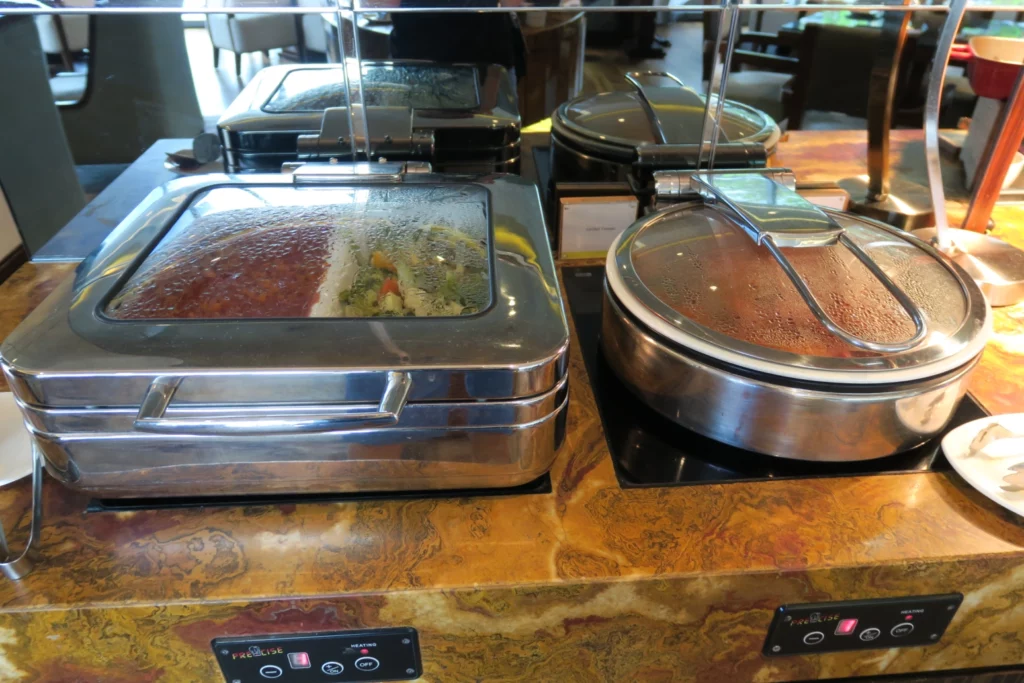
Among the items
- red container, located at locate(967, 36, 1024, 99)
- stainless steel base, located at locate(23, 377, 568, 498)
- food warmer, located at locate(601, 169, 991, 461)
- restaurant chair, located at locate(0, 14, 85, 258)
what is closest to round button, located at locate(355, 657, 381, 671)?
stainless steel base, located at locate(23, 377, 568, 498)

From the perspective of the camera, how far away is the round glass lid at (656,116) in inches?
49.9

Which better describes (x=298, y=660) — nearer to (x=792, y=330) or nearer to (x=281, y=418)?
(x=281, y=418)

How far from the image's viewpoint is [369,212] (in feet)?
3.10

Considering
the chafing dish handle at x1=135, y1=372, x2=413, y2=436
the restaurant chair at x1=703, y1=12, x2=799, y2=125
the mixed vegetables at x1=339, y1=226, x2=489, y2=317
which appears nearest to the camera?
the chafing dish handle at x1=135, y1=372, x2=413, y2=436

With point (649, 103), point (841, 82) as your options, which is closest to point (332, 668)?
point (649, 103)

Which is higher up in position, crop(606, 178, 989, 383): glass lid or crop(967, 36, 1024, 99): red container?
crop(967, 36, 1024, 99): red container

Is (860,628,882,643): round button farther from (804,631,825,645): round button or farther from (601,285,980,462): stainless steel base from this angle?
(601,285,980,462): stainless steel base

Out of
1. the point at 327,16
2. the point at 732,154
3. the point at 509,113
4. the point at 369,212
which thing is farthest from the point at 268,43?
the point at 732,154

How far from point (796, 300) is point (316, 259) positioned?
59 centimetres

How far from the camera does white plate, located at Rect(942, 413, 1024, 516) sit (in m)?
0.82

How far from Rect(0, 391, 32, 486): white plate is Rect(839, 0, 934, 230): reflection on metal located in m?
1.51

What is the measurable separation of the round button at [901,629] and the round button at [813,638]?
84mm

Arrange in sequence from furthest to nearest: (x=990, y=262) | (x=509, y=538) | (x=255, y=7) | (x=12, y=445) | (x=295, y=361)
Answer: (x=990, y=262)
(x=255, y=7)
(x=12, y=445)
(x=509, y=538)
(x=295, y=361)

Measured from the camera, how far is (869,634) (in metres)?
0.82
